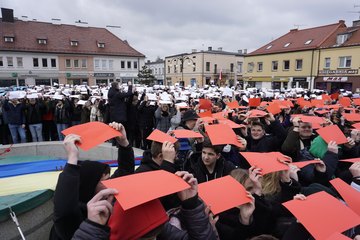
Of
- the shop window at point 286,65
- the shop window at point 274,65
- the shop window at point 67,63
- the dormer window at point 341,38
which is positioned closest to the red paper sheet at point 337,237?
the dormer window at point 341,38

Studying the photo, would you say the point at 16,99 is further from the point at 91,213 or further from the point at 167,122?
the point at 91,213

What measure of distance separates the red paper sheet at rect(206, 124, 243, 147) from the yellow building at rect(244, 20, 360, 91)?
34043 mm

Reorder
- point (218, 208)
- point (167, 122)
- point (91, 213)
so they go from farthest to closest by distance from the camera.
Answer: point (167, 122), point (218, 208), point (91, 213)

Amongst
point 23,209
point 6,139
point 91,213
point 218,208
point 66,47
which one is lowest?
point 6,139

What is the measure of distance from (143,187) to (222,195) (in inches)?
30.1

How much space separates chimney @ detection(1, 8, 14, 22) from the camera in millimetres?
41406

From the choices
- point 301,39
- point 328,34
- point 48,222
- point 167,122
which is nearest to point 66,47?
point 301,39

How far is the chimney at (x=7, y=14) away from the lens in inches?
1630

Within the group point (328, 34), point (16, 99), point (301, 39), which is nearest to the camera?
point (16, 99)

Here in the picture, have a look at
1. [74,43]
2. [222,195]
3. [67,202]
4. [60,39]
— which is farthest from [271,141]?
[60,39]

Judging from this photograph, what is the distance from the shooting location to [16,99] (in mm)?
8398

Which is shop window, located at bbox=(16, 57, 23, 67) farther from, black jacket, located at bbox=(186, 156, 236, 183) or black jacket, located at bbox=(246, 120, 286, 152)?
black jacket, located at bbox=(186, 156, 236, 183)

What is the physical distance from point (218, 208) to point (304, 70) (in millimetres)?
38778

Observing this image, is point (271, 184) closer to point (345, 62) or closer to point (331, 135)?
point (331, 135)
